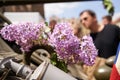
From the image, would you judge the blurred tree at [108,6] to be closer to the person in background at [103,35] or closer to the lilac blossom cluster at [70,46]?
the person in background at [103,35]

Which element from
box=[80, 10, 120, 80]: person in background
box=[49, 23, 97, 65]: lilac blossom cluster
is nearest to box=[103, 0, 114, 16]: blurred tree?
box=[80, 10, 120, 80]: person in background

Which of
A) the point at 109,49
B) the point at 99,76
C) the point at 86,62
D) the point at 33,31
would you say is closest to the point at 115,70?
the point at 86,62

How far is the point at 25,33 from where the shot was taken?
9.27 feet

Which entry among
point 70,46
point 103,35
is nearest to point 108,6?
point 103,35

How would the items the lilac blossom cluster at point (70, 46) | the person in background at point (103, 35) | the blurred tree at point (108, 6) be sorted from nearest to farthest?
the lilac blossom cluster at point (70, 46), the person in background at point (103, 35), the blurred tree at point (108, 6)

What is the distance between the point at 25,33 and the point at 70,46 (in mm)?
281

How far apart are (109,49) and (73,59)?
3.43m

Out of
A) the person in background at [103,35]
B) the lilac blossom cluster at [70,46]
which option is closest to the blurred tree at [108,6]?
the person in background at [103,35]

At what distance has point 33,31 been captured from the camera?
9.27ft

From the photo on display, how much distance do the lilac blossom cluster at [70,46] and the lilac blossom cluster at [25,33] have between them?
0.09m

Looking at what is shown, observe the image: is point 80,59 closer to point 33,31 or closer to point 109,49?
point 33,31

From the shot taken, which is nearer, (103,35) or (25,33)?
(25,33)

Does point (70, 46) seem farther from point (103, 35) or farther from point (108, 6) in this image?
point (108, 6)

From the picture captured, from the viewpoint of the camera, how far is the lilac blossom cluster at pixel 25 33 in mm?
2826
